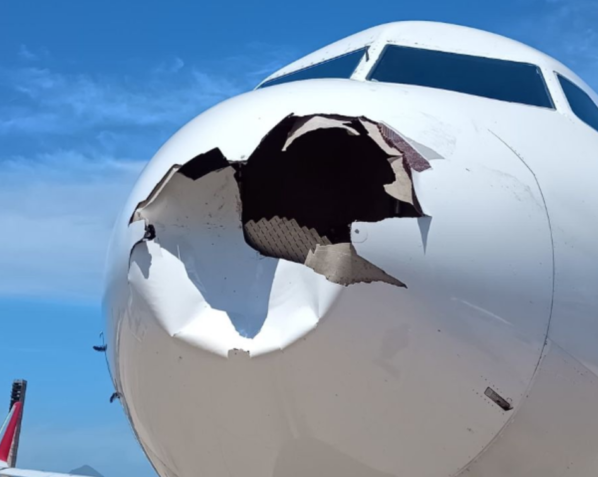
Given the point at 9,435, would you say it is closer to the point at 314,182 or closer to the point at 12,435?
the point at 12,435

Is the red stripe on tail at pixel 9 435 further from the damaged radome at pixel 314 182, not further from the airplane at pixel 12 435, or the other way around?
the damaged radome at pixel 314 182

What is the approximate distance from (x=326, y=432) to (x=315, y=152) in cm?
138

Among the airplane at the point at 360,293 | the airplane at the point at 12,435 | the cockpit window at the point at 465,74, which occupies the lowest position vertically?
the airplane at the point at 360,293

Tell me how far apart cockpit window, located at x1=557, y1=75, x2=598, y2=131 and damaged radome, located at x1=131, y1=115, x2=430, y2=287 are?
2.19 meters

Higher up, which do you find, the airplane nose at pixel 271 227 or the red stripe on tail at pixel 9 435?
the red stripe on tail at pixel 9 435

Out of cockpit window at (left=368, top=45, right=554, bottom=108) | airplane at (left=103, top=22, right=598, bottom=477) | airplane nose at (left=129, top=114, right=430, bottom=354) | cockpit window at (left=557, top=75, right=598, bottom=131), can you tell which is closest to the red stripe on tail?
cockpit window at (left=368, top=45, right=554, bottom=108)

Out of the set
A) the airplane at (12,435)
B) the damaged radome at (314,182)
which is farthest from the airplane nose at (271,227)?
the airplane at (12,435)

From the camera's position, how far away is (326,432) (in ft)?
14.5

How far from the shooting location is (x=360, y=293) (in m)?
4.23

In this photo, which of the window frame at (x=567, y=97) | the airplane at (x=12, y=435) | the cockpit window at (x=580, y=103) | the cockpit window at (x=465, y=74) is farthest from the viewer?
the airplane at (x=12, y=435)

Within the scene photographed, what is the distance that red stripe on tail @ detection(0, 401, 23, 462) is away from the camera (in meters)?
35.2

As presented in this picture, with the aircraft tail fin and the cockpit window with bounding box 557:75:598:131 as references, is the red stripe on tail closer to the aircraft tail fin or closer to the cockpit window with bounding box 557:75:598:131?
the aircraft tail fin

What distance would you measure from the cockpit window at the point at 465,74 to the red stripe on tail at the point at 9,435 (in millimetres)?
31928

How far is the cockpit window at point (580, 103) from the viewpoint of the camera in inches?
249
